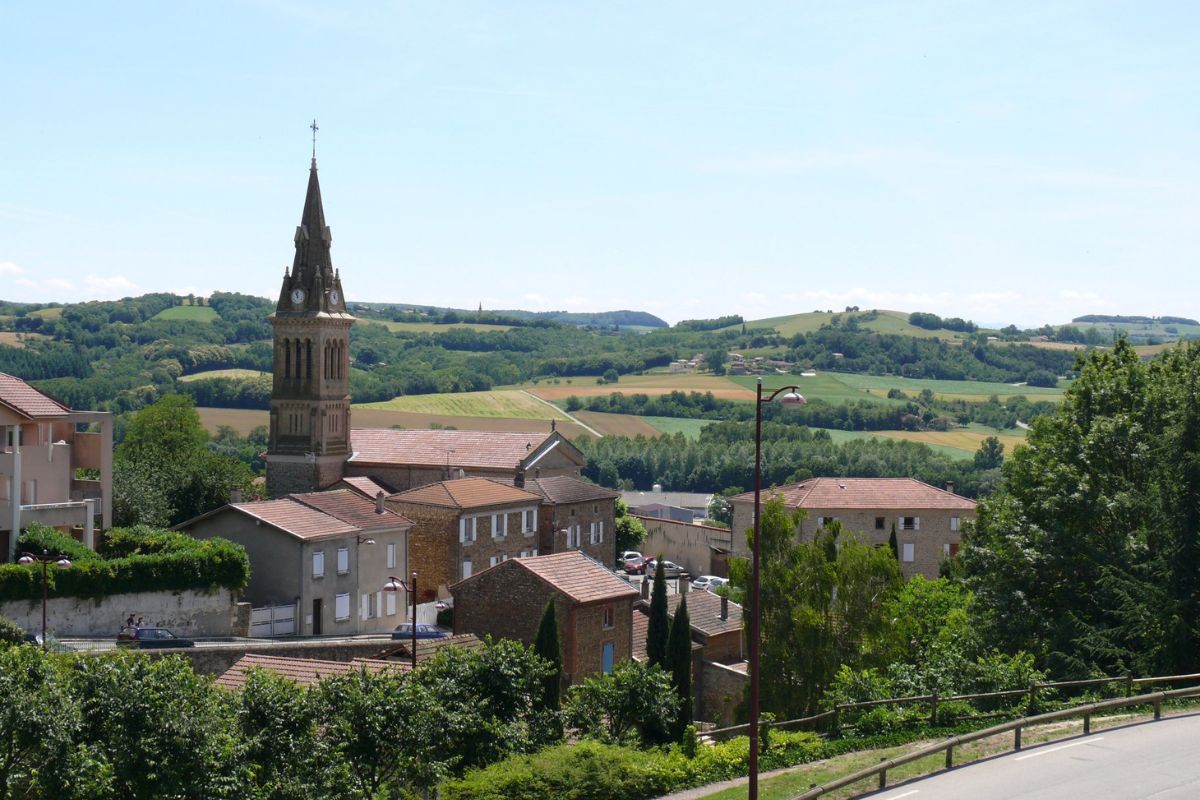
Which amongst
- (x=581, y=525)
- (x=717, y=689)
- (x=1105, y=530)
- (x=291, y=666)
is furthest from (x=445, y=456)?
(x=1105, y=530)

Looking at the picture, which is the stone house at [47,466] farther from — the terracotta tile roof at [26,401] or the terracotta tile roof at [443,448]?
the terracotta tile roof at [443,448]

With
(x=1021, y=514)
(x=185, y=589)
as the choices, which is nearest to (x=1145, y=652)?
(x=1021, y=514)

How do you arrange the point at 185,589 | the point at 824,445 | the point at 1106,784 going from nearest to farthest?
the point at 1106,784
the point at 185,589
the point at 824,445

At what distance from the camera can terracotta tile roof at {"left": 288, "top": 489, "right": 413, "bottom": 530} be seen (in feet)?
177

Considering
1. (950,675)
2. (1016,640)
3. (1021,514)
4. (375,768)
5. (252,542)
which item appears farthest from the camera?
(252,542)

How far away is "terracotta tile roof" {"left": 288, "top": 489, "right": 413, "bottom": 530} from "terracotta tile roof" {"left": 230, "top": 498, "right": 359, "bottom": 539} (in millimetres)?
707

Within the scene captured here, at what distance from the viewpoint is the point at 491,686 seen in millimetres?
31688

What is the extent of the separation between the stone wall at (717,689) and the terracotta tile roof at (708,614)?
4.76 ft

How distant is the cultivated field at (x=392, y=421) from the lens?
138 meters

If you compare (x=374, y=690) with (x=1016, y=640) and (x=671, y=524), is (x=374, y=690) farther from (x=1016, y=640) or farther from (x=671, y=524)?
(x=671, y=524)

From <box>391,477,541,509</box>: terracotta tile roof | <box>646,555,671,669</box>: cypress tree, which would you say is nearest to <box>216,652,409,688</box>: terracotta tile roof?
<box>646,555,671,669</box>: cypress tree

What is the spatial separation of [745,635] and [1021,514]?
388 inches

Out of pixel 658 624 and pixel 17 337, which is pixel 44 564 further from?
pixel 17 337

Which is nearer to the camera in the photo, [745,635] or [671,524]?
[745,635]
